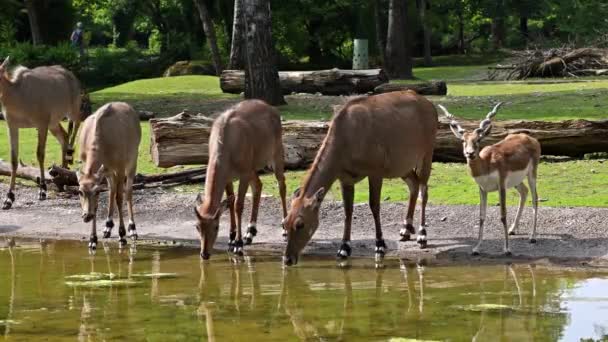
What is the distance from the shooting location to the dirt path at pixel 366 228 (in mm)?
13640

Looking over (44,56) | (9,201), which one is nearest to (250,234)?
(9,201)

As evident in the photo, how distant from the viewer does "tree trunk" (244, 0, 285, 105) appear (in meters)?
25.6

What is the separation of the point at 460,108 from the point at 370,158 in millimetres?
12546

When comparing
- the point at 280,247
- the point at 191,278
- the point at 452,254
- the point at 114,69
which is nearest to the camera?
the point at 191,278

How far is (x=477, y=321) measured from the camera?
33.6 ft

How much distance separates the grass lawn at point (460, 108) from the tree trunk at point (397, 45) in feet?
6.02

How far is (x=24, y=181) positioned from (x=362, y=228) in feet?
23.3

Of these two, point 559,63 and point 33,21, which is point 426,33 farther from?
point 33,21

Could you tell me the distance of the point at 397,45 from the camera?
40.1 metres

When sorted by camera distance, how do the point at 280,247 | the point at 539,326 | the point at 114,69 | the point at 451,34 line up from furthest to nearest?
the point at 451,34 < the point at 114,69 < the point at 280,247 < the point at 539,326

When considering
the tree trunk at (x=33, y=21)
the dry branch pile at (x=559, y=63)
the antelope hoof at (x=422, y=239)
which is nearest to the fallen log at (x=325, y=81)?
the dry branch pile at (x=559, y=63)

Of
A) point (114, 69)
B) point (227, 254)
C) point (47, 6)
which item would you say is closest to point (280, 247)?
point (227, 254)

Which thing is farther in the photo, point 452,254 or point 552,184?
point 552,184

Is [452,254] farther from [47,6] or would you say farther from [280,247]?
[47,6]
